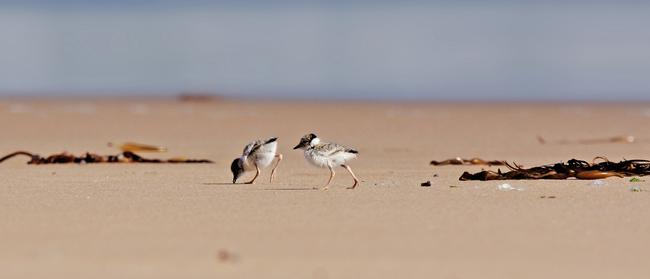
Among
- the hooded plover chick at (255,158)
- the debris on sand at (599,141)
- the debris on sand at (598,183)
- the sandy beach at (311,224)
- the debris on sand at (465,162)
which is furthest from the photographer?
the debris on sand at (599,141)

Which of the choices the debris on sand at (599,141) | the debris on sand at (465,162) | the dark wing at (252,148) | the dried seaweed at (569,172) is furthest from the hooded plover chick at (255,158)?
the debris on sand at (599,141)

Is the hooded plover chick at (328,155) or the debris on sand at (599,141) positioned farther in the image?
the debris on sand at (599,141)

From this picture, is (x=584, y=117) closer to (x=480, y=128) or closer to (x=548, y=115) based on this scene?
(x=548, y=115)

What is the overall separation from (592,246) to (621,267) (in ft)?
1.93

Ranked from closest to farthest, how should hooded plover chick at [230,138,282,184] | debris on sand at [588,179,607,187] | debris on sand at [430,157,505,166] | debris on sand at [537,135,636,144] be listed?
debris on sand at [588,179,607,187]
hooded plover chick at [230,138,282,184]
debris on sand at [430,157,505,166]
debris on sand at [537,135,636,144]

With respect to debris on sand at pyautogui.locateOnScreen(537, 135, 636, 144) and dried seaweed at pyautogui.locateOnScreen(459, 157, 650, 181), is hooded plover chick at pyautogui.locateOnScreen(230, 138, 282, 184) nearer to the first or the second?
dried seaweed at pyautogui.locateOnScreen(459, 157, 650, 181)

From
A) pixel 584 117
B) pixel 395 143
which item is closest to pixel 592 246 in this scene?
pixel 395 143

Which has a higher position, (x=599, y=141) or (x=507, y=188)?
(x=599, y=141)

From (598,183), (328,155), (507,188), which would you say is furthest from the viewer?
(328,155)

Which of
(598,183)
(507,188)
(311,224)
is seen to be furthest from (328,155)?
(311,224)

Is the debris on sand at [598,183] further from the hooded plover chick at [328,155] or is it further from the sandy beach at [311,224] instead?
the hooded plover chick at [328,155]

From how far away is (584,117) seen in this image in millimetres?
28547

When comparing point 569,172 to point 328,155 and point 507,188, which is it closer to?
point 507,188

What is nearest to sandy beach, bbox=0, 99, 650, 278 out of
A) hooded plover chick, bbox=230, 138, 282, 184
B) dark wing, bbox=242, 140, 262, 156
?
hooded plover chick, bbox=230, 138, 282, 184
